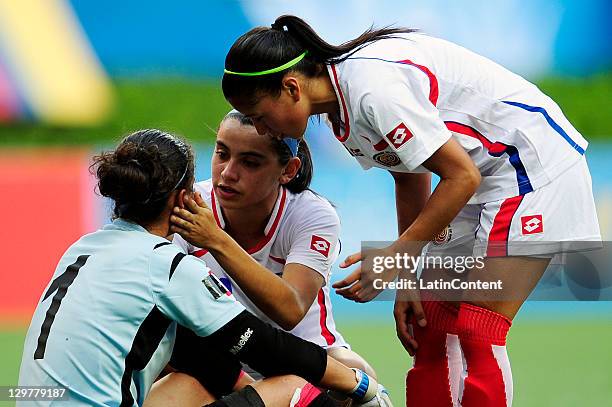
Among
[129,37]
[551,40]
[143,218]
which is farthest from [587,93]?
[143,218]

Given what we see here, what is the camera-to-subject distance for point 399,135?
9.55 feet

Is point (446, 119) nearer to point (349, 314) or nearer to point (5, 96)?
point (349, 314)

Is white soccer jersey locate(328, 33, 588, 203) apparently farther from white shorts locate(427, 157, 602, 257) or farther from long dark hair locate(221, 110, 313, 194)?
long dark hair locate(221, 110, 313, 194)

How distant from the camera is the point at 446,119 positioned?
3.13 m

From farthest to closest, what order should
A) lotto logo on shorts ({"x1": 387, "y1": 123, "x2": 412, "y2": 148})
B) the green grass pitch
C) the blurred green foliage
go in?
A: the blurred green foliage < the green grass pitch < lotto logo on shorts ({"x1": 387, "y1": 123, "x2": 412, "y2": 148})

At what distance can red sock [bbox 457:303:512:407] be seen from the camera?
3164 millimetres

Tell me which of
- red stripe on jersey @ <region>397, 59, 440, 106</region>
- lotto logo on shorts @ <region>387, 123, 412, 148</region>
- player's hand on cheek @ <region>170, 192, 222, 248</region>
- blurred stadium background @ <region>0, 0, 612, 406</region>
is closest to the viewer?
player's hand on cheek @ <region>170, 192, 222, 248</region>

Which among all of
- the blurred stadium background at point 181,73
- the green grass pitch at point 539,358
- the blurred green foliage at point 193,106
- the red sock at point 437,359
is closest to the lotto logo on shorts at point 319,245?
the red sock at point 437,359

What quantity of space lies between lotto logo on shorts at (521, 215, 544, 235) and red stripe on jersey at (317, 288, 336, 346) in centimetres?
78

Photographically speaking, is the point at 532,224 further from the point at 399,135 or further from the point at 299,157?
the point at 299,157

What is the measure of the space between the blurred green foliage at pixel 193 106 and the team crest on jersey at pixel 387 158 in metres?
7.06

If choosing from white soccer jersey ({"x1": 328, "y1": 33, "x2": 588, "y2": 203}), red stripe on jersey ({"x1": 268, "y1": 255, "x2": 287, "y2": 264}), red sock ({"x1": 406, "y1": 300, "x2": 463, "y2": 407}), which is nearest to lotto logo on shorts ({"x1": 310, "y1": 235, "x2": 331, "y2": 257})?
red stripe on jersey ({"x1": 268, "y1": 255, "x2": 287, "y2": 264})

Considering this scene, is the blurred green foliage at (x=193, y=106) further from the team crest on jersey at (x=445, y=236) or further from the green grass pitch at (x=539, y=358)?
the team crest on jersey at (x=445, y=236)

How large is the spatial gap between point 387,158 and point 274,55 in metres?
0.47
